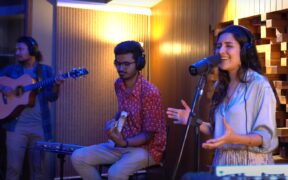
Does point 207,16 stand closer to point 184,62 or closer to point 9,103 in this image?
point 184,62

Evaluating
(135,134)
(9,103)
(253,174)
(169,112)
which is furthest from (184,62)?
(253,174)

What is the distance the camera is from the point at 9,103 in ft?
12.6

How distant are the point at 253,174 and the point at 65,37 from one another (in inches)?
159

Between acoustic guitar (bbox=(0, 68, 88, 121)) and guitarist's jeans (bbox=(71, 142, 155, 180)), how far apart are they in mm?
914

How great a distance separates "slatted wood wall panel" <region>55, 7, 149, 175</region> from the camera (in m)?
4.95

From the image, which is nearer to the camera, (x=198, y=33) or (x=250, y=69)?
(x=250, y=69)

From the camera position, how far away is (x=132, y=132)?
119 inches

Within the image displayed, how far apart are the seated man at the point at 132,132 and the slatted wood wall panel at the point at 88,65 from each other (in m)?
1.95

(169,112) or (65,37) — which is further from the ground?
(65,37)

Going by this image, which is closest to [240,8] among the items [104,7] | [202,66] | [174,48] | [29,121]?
[174,48]

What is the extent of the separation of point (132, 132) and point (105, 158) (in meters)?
0.28

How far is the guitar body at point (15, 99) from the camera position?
12.3 feet

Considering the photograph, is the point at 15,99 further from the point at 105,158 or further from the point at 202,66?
the point at 202,66

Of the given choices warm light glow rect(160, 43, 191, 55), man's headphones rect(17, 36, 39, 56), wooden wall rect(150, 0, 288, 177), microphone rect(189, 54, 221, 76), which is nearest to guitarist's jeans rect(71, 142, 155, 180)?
wooden wall rect(150, 0, 288, 177)
